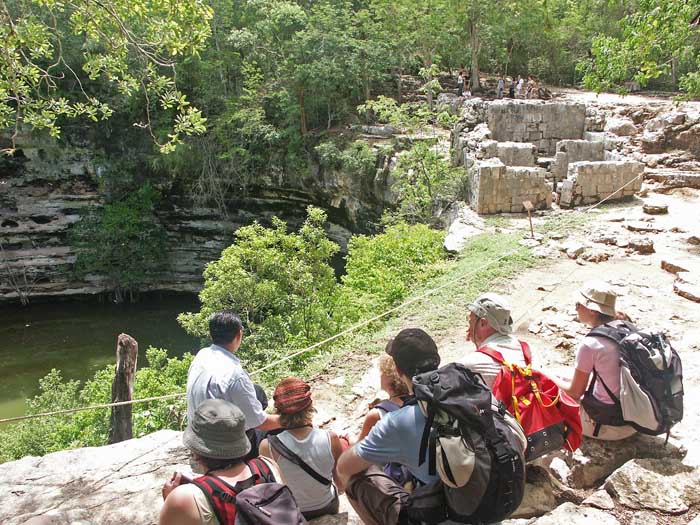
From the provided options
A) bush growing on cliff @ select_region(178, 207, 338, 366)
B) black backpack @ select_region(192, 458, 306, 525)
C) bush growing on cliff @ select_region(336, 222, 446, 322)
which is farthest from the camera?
bush growing on cliff @ select_region(178, 207, 338, 366)

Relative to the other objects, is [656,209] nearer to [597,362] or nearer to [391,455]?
[597,362]

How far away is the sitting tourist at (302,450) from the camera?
2863mm

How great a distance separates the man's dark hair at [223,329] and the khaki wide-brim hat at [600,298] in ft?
7.64

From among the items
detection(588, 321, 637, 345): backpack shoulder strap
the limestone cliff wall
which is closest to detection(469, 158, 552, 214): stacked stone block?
detection(588, 321, 637, 345): backpack shoulder strap

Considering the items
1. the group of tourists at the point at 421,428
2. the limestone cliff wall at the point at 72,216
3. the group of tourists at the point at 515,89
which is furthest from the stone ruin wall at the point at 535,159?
the group of tourists at the point at 421,428

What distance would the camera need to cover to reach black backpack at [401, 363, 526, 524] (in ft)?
7.54

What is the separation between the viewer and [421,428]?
2.46 metres

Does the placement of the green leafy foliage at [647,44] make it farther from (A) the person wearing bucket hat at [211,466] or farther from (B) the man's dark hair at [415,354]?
(A) the person wearing bucket hat at [211,466]

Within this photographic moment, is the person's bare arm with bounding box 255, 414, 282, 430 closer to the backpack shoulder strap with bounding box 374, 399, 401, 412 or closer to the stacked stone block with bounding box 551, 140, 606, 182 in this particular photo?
the backpack shoulder strap with bounding box 374, 399, 401, 412

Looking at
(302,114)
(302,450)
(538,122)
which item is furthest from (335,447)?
(302,114)

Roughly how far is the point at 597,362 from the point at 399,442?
60.3 inches

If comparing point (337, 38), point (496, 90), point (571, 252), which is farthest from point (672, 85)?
point (571, 252)

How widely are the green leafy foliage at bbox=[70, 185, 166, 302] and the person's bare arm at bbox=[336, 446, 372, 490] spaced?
2234 cm

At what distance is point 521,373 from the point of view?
302cm
